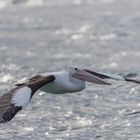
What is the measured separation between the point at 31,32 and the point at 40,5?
8.53m

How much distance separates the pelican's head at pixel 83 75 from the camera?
41.8 ft

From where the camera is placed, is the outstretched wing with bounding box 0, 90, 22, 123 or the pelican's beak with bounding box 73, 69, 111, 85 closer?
the outstretched wing with bounding box 0, 90, 22, 123

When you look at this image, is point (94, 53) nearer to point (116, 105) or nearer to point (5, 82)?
point (5, 82)

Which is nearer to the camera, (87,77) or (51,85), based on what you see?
(51,85)

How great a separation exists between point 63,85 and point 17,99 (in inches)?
75.3

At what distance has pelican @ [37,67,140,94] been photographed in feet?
41.8

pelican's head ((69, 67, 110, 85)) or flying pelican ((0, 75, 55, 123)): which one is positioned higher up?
flying pelican ((0, 75, 55, 123))

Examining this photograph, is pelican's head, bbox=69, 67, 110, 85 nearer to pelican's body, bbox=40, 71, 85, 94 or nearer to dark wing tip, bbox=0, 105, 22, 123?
pelican's body, bbox=40, 71, 85, 94

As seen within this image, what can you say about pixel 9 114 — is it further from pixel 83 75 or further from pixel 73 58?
pixel 73 58

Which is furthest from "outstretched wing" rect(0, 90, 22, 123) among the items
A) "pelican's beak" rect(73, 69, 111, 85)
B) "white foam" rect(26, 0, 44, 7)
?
"white foam" rect(26, 0, 44, 7)

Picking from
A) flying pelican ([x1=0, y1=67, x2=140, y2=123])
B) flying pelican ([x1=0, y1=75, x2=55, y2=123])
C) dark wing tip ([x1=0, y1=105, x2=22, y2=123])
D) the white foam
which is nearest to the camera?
dark wing tip ([x1=0, y1=105, x2=22, y2=123])

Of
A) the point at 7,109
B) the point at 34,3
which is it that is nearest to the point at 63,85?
the point at 7,109

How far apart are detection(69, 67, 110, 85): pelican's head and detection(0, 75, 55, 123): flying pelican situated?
1.02m

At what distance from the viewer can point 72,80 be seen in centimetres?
1302
